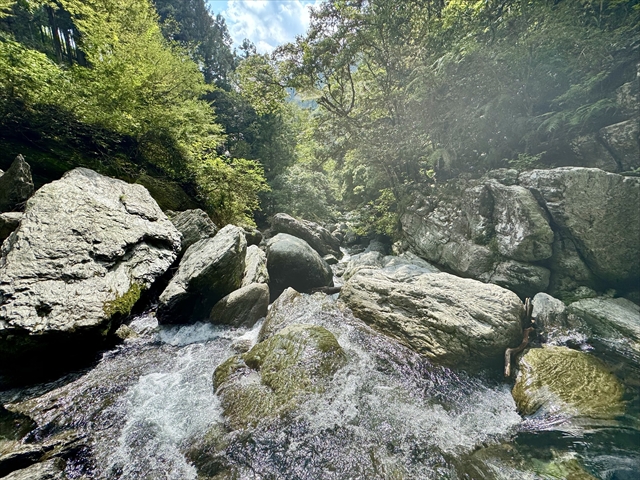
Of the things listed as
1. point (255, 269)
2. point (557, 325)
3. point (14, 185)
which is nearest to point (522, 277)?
point (557, 325)

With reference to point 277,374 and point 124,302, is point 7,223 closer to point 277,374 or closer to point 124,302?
point 124,302

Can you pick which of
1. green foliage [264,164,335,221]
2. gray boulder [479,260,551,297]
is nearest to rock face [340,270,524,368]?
gray boulder [479,260,551,297]

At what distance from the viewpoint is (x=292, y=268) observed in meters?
9.65

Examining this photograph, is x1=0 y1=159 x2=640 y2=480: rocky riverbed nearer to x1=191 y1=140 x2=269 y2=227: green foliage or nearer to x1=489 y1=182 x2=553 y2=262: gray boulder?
x1=489 y1=182 x2=553 y2=262: gray boulder

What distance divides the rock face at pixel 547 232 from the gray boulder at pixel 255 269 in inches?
285

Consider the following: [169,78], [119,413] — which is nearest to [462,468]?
[119,413]

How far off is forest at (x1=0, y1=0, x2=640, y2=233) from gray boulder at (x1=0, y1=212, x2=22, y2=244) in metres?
2.78

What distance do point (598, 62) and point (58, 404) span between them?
56.1 ft

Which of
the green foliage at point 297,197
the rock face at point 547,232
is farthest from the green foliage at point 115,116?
the rock face at point 547,232

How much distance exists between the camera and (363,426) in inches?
160

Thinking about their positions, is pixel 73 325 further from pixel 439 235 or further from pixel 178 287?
pixel 439 235

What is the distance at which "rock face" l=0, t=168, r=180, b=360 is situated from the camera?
13.9 ft

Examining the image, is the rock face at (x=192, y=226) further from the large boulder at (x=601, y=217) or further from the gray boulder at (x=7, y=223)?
the large boulder at (x=601, y=217)

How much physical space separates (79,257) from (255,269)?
425cm
